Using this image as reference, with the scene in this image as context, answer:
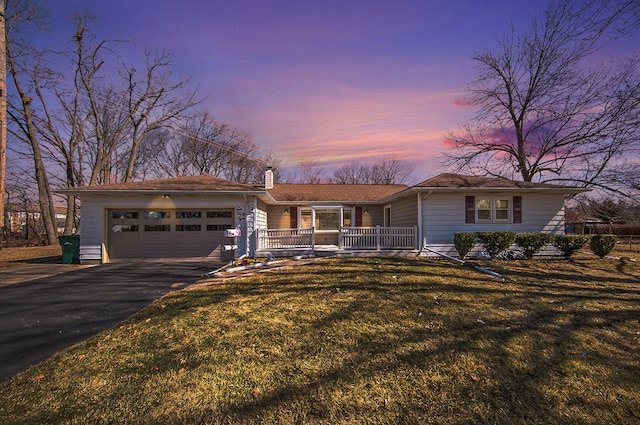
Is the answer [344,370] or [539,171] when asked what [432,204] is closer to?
[344,370]

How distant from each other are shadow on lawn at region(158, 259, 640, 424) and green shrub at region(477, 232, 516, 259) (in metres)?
4.14

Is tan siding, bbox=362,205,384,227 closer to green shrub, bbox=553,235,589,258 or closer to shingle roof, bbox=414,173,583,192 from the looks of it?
shingle roof, bbox=414,173,583,192

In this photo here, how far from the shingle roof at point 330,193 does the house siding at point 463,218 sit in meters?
4.54

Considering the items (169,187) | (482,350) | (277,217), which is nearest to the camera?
(482,350)

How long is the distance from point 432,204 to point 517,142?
15291 millimetres

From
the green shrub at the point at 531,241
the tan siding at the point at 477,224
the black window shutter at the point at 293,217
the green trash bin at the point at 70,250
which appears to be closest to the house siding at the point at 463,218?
the tan siding at the point at 477,224

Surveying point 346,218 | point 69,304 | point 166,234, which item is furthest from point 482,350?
point 346,218

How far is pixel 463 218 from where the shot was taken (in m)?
12.1

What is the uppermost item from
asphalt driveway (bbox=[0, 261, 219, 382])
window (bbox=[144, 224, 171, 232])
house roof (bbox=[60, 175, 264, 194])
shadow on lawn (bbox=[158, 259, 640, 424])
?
house roof (bbox=[60, 175, 264, 194])

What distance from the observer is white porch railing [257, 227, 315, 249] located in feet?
40.4

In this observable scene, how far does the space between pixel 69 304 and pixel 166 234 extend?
6247mm

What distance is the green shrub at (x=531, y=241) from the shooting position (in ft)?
36.3

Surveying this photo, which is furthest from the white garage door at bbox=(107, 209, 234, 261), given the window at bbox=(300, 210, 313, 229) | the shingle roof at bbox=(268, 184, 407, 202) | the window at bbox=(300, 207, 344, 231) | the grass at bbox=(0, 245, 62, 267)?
the window at bbox=(300, 207, 344, 231)

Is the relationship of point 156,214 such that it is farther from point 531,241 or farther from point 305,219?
point 531,241
